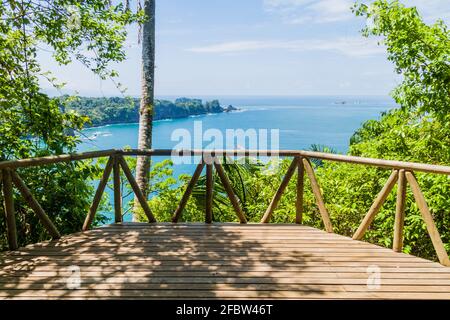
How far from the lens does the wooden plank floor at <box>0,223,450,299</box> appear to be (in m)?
2.75

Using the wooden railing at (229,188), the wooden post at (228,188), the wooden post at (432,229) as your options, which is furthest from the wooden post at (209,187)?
the wooden post at (432,229)

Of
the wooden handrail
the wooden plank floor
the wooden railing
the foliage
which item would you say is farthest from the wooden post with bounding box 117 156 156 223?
the foliage

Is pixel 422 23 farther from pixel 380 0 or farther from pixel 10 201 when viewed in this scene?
pixel 10 201

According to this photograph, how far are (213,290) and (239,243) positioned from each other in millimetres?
1227

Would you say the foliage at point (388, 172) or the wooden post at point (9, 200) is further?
the foliage at point (388, 172)

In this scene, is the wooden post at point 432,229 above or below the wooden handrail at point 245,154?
below

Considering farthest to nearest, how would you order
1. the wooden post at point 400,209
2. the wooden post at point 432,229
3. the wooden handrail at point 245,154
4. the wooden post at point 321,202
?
the wooden post at point 321,202 → the wooden post at point 400,209 → the wooden handrail at point 245,154 → the wooden post at point 432,229

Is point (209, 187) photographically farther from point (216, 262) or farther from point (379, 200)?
point (379, 200)

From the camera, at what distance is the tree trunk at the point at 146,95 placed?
25.4 ft

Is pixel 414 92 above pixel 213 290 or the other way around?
above

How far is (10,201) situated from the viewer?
356 cm

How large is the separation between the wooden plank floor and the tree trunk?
3.45m

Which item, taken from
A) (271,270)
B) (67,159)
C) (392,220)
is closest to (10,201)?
(67,159)

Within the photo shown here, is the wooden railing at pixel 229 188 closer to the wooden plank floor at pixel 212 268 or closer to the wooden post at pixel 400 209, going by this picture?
the wooden post at pixel 400 209
